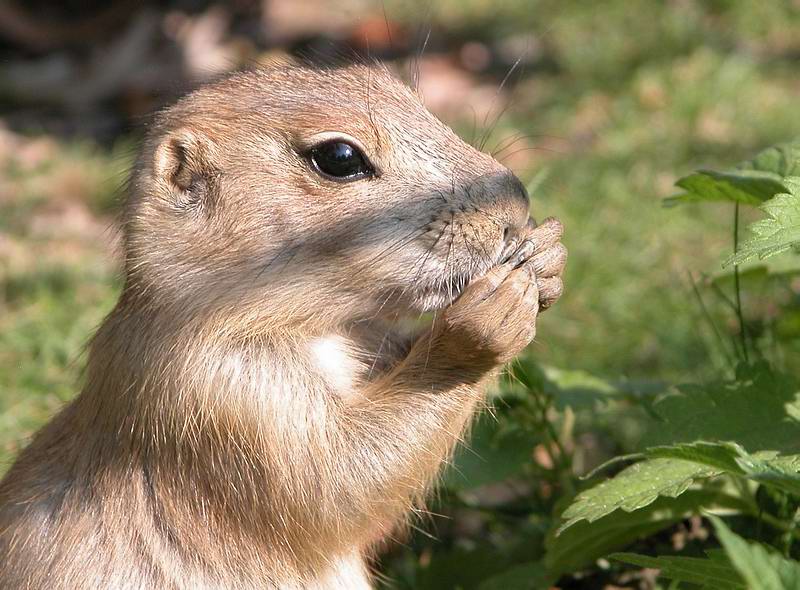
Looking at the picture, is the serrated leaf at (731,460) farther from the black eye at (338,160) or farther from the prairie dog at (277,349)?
the black eye at (338,160)

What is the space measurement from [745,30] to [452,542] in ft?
18.1

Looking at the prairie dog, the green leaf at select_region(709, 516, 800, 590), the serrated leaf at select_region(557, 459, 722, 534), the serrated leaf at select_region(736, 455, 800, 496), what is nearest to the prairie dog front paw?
the prairie dog

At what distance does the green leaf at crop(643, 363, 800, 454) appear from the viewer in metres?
3.00

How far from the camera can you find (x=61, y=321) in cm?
541

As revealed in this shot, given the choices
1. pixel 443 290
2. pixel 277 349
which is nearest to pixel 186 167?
pixel 277 349

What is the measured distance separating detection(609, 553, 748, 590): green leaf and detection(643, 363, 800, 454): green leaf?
580 millimetres

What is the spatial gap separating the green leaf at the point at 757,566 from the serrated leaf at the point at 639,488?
58 centimetres

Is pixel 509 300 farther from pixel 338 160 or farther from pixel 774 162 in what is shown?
pixel 774 162

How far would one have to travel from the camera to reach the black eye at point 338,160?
10.00 ft

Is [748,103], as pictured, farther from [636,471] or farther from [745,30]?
[636,471]

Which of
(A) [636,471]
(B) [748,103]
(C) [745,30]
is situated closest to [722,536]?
(A) [636,471]

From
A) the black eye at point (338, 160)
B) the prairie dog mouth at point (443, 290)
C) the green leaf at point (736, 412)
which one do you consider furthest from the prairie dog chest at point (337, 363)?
the green leaf at point (736, 412)

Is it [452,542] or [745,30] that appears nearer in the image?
[452,542]

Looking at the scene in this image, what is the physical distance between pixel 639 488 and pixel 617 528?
2.38ft
